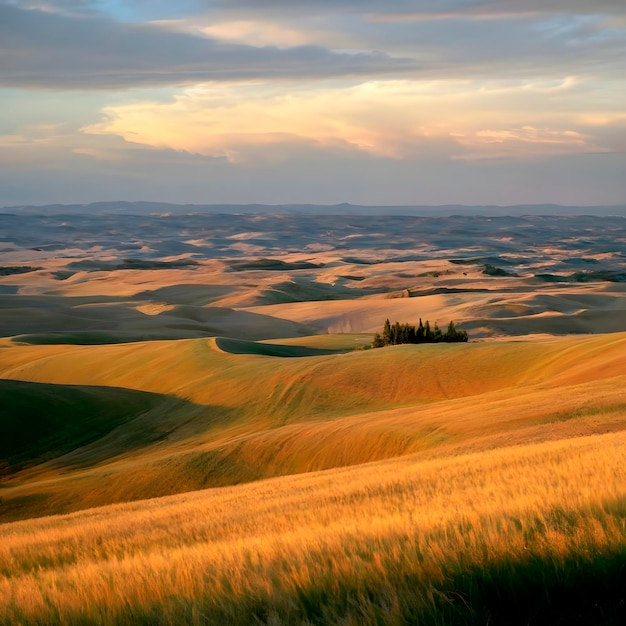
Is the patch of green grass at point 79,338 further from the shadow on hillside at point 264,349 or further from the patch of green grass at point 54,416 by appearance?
the patch of green grass at point 54,416

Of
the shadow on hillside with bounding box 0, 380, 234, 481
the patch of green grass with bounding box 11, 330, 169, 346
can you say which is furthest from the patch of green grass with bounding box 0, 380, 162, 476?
the patch of green grass with bounding box 11, 330, 169, 346

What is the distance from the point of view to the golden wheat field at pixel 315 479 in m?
4.81

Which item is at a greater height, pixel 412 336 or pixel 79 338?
pixel 412 336

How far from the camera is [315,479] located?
1912cm

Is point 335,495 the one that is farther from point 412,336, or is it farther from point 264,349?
point 264,349

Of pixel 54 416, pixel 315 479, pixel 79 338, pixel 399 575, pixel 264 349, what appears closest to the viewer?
pixel 399 575

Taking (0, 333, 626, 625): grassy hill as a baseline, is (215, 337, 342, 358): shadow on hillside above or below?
below

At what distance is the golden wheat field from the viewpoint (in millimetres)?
4809

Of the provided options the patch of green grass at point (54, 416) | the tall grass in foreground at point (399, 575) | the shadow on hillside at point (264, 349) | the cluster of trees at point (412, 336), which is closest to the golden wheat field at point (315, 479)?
the tall grass in foreground at point (399, 575)

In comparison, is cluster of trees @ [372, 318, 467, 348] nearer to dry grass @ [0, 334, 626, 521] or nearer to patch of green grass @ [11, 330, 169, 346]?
dry grass @ [0, 334, 626, 521]

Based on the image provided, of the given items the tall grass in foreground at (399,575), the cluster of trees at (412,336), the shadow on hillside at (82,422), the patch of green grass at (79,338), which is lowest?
the patch of green grass at (79,338)

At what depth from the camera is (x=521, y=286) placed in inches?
5512

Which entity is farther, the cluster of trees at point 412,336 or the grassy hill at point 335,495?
the cluster of trees at point 412,336

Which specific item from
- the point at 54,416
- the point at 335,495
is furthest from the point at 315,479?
the point at 54,416
